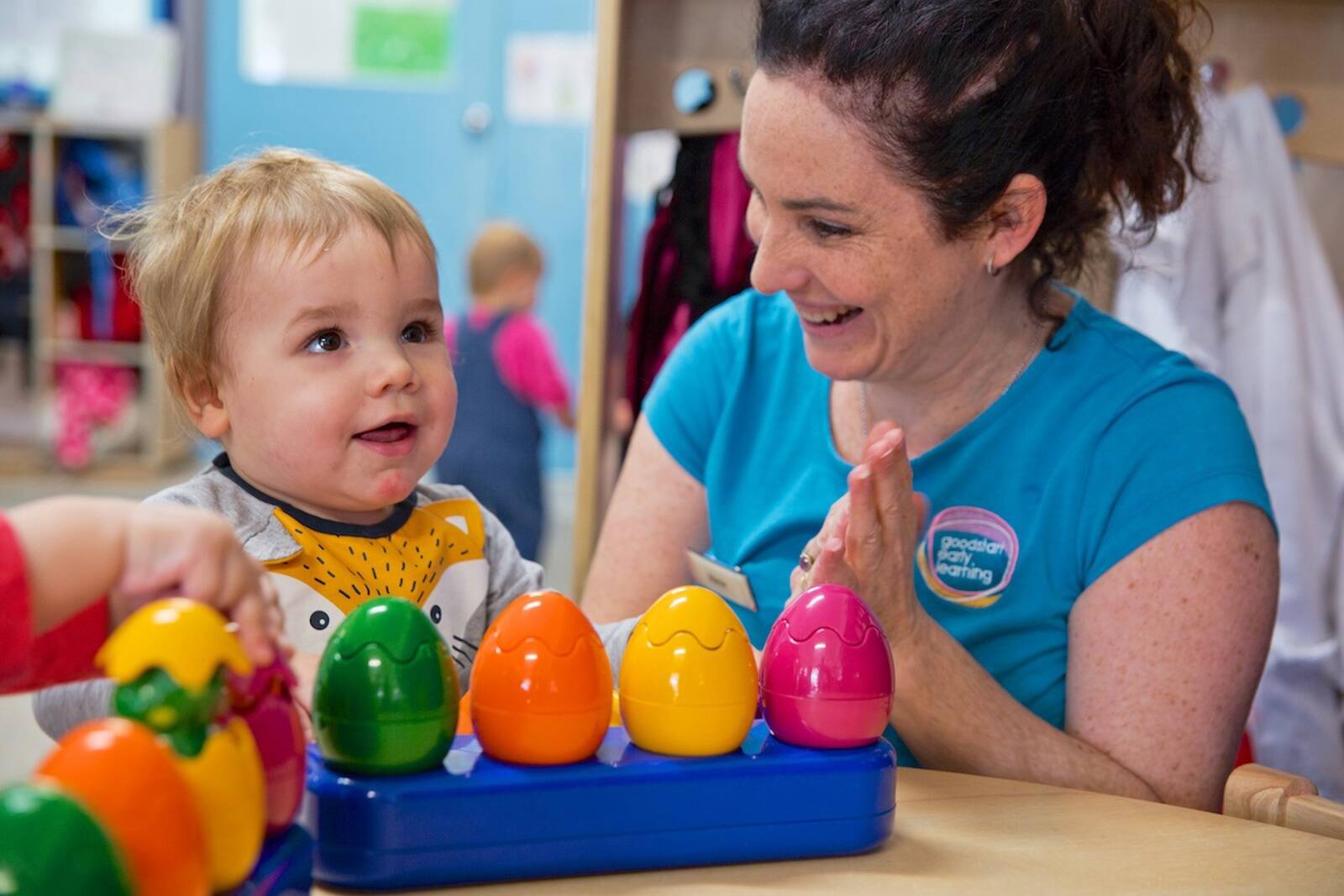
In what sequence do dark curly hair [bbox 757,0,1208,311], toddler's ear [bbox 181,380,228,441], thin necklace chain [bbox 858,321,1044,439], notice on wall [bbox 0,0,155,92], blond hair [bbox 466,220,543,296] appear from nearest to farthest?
toddler's ear [bbox 181,380,228,441], dark curly hair [bbox 757,0,1208,311], thin necklace chain [bbox 858,321,1044,439], blond hair [bbox 466,220,543,296], notice on wall [bbox 0,0,155,92]

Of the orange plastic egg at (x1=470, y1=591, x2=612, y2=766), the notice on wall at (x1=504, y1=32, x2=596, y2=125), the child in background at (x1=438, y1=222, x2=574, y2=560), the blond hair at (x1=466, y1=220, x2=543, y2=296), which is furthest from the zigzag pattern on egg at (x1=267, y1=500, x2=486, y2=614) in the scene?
the notice on wall at (x1=504, y1=32, x2=596, y2=125)

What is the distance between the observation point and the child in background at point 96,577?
2.12ft

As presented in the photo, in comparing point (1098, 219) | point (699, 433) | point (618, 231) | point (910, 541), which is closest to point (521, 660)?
point (910, 541)

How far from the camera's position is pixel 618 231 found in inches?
86.8

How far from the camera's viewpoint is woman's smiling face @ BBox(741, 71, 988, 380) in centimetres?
121

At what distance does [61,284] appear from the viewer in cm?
549

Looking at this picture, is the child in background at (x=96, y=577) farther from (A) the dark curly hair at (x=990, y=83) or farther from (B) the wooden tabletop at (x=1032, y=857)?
(A) the dark curly hair at (x=990, y=83)

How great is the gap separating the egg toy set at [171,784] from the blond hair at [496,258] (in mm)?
3247

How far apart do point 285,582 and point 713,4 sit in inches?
58.5

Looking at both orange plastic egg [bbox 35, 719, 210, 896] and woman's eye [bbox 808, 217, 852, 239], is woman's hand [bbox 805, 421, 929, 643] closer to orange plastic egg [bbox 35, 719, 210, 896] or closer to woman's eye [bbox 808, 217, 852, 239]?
woman's eye [bbox 808, 217, 852, 239]

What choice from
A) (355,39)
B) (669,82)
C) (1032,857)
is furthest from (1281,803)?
(355,39)

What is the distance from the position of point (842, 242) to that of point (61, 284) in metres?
5.01

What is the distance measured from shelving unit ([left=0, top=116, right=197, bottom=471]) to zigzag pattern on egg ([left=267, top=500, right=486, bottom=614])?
14.4 feet

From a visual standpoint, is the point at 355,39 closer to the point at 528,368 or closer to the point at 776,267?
the point at 528,368
